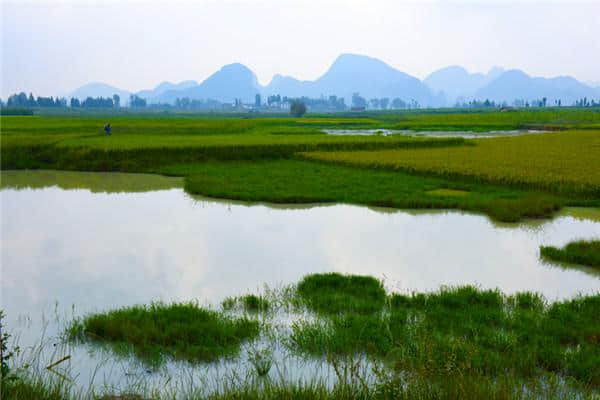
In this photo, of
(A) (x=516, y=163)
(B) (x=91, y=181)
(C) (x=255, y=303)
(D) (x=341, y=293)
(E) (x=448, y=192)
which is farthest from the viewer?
(A) (x=516, y=163)

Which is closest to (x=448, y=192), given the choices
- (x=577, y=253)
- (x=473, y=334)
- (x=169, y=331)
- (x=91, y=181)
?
(x=577, y=253)

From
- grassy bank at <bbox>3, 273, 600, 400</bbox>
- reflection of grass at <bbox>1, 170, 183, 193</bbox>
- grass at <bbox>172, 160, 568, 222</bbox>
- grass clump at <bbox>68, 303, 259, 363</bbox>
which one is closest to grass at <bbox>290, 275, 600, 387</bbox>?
grassy bank at <bbox>3, 273, 600, 400</bbox>

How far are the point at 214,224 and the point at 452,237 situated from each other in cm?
503

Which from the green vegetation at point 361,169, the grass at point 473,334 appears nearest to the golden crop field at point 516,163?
the green vegetation at point 361,169

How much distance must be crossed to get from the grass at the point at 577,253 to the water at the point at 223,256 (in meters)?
0.35

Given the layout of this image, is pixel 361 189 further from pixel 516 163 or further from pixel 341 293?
pixel 341 293

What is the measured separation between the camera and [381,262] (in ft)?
27.2

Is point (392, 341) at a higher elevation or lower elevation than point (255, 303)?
higher

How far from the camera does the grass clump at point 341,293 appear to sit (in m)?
6.04

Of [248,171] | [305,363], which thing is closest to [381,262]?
[305,363]

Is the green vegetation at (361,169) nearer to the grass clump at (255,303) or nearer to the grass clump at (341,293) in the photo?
the grass clump at (341,293)

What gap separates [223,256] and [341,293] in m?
2.72

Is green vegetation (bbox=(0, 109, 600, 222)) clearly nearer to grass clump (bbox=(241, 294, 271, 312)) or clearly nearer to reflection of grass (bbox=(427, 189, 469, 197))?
reflection of grass (bbox=(427, 189, 469, 197))

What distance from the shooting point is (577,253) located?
8.38 m
